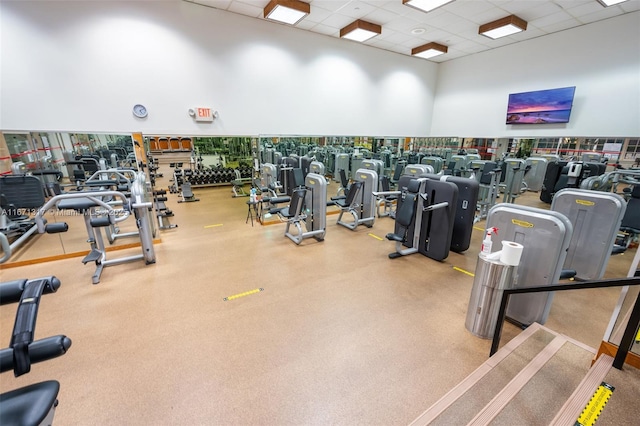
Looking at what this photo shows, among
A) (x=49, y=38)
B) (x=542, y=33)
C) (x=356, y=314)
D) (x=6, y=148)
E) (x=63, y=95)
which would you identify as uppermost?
(x=542, y=33)

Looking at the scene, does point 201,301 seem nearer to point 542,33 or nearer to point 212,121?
point 212,121

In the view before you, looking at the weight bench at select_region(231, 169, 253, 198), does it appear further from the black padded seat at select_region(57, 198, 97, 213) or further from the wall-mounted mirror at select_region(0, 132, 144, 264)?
the black padded seat at select_region(57, 198, 97, 213)

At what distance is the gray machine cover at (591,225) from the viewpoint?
3.10 meters

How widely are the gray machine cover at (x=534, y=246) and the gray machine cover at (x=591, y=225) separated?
1.51m

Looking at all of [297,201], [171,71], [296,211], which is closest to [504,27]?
[297,201]

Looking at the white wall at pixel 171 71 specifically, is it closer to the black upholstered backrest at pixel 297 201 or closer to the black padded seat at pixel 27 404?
the black upholstered backrest at pixel 297 201

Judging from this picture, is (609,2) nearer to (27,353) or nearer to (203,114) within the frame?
(203,114)

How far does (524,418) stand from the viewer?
5.16 feet

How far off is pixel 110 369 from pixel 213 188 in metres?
7.36

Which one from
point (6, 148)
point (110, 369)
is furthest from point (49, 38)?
point (110, 369)

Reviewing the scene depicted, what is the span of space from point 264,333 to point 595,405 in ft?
7.61

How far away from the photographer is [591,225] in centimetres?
327

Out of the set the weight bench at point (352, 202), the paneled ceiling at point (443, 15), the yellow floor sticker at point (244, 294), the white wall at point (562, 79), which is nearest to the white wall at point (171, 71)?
the paneled ceiling at point (443, 15)

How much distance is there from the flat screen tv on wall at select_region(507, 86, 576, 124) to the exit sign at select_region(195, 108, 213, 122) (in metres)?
8.12
